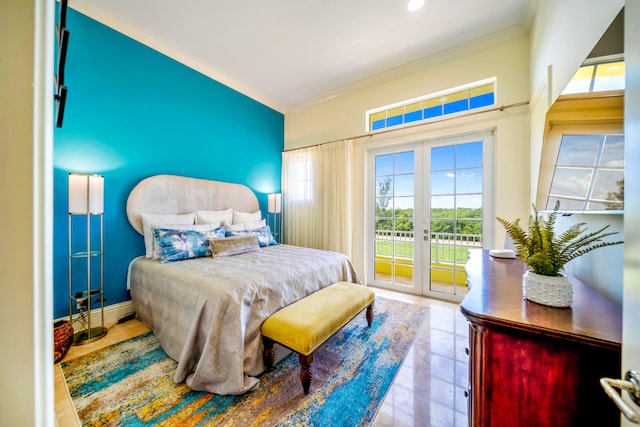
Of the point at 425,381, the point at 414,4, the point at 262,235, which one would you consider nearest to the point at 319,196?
the point at 262,235

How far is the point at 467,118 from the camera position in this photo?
2801mm

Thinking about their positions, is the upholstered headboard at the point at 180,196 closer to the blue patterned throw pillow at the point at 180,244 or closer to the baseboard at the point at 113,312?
the blue patterned throw pillow at the point at 180,244

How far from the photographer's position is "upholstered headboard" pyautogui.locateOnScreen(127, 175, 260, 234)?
2582mm

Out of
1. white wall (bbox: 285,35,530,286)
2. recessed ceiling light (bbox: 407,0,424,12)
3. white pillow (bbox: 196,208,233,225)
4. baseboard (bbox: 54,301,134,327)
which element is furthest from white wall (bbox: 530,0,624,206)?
baseboard (bbox: 54,301,134,327)

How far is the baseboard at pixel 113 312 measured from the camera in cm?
230

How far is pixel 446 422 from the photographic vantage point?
4.27 feet

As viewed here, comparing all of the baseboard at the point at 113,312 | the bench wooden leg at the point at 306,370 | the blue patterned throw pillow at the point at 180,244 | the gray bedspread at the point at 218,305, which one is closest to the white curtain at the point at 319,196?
the gray bedspread at the point at 218,305

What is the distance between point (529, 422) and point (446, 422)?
29.2 inches

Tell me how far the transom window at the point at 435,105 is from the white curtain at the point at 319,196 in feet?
1.90

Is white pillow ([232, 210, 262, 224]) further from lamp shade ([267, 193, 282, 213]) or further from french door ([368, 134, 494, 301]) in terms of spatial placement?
french door ([368, 134, 494, 301])

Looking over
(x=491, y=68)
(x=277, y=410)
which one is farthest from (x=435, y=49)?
(x=277, y=410)

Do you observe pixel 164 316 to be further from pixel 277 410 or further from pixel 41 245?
pixel 41 245

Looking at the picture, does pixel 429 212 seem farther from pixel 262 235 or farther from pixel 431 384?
pixel 262 235

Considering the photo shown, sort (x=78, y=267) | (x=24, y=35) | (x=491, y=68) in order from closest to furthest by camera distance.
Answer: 1. (x=24, y=35)
2. (x=78, y=267)
3. (x=491, y=68)
